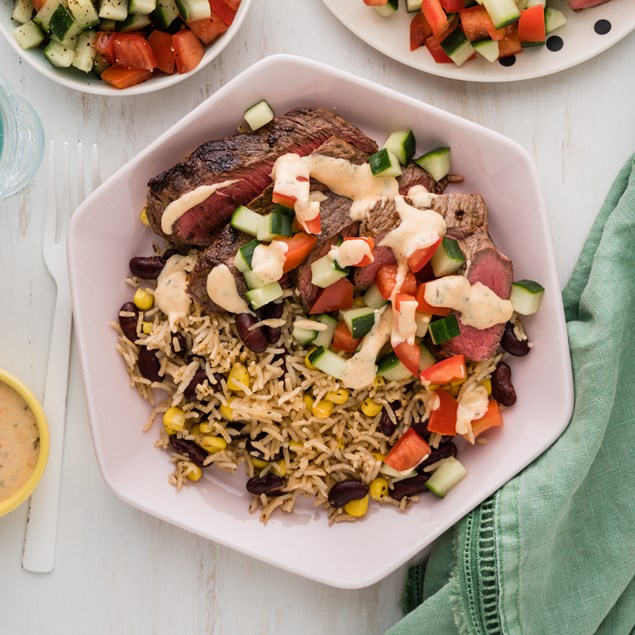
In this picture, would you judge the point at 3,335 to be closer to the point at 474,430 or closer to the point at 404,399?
the point at 404,399

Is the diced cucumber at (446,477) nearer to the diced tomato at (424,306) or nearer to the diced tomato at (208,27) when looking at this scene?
the diced tomato at (424,306)

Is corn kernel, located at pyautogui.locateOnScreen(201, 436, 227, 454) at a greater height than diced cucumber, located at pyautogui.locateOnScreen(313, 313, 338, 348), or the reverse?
diced cucumber, located at pyautogui.locateOnScreen(313, 313, 338, 348)

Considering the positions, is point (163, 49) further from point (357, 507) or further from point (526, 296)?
point (357, 507)

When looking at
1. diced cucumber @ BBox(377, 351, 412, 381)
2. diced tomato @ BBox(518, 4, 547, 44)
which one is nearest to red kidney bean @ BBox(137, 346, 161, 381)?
diced cucumber @ BBox(377, 351, 412, 381)

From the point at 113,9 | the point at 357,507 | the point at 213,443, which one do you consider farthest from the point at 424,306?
the point at 113,9

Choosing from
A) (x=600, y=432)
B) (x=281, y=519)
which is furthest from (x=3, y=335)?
(x=600, y=432)

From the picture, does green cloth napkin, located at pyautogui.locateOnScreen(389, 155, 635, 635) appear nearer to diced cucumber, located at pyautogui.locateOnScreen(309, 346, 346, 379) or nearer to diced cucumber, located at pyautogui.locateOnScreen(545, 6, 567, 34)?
diced cucumber, located at pyautogui.locateOnScreen(545, 6, 567, 34)

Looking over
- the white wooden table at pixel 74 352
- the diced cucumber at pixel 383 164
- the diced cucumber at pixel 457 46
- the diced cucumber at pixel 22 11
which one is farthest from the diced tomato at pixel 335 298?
the diced cucumber at pixel 22 11
